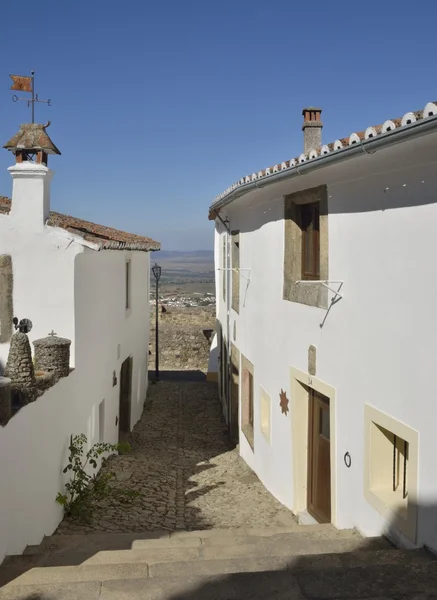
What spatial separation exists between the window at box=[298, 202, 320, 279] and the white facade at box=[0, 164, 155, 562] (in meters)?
2.90

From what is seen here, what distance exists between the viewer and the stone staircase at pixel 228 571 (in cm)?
423

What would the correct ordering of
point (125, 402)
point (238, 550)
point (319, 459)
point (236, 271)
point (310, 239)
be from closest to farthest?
point (238, 550) → point (319, 459) → point (310, 239) → point (236, 271) → point (125, 402)

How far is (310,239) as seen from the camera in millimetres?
7949

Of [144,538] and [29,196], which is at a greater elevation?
[29,196]

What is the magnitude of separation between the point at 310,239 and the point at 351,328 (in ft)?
6.53

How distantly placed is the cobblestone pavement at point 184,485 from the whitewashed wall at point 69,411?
2.64 feet

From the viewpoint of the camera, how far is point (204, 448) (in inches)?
526

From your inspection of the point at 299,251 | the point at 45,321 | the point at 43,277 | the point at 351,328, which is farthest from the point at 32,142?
the point at 351,328

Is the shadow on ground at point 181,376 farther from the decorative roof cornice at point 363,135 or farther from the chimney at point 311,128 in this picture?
the decorative roof cornice at point 363,135

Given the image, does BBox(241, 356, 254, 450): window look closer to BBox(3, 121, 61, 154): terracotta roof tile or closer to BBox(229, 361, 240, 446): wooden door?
BBox(229, 361, 240, 446): wooden door

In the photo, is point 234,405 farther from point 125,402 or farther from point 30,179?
point 30,179

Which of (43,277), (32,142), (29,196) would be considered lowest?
(43,277)

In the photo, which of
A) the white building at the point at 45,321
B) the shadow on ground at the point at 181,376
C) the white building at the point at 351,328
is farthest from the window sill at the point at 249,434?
the shadow on ground at the point at 181,376

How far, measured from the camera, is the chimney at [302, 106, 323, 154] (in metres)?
10.4
